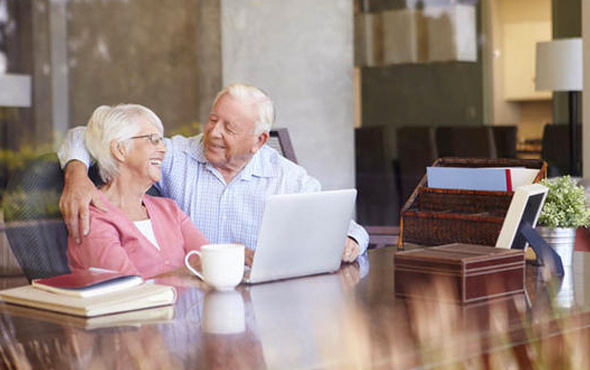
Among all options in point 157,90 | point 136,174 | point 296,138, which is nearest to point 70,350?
point 136,174

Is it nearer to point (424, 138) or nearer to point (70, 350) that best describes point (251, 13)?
point (424, 138)

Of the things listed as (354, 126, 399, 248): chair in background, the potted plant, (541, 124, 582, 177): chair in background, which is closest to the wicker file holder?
the potted plant

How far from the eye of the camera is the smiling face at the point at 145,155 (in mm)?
2684

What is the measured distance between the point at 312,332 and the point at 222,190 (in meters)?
1.48

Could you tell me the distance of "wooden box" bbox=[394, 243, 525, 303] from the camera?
194 cm

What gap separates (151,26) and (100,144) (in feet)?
11.8

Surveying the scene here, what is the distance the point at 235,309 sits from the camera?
6.24ft

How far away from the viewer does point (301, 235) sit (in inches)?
88.2

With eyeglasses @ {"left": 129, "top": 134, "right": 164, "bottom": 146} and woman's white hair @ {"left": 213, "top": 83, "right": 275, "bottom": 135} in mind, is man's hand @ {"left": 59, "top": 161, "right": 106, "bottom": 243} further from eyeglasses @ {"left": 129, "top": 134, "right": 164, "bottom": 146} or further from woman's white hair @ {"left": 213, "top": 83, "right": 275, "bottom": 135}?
woman's white hair @ {"left": 213, "top": 83, "right": 275, "bottom": 135}

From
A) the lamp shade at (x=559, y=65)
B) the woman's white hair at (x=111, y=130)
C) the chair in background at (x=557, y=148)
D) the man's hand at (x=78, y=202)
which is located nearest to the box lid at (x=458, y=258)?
the man's hand at (x=78, y=202)

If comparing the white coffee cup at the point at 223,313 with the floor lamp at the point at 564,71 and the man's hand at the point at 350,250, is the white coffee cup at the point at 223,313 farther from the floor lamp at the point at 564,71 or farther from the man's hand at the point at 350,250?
the floor lamp at the point at 564,71

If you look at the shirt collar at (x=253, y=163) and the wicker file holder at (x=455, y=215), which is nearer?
the wicker file holder at (x=455, y=215)

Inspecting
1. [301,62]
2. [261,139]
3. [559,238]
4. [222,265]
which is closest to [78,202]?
[222,265]

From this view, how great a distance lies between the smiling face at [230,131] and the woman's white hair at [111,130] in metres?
0.39
